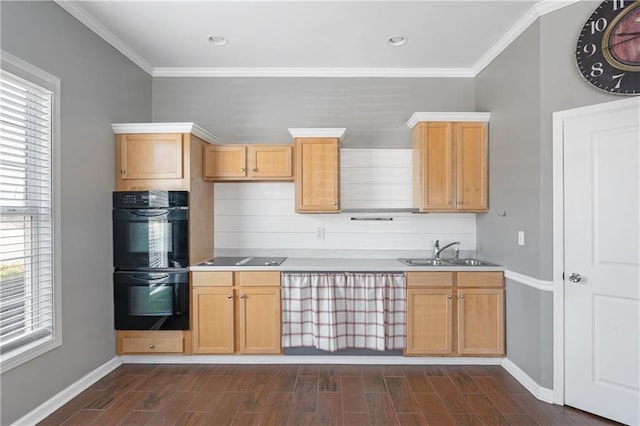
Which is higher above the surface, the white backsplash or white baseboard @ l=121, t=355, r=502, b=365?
the white backsplash

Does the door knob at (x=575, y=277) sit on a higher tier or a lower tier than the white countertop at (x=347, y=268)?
higher

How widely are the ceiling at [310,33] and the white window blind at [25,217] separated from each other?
2.87 feet

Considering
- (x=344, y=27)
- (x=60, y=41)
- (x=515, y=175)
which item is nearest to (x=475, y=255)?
(x=515, y=175)

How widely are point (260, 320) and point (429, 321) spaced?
5.02 ft

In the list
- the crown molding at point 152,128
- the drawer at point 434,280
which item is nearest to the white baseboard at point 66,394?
the crown molding at point 152,128

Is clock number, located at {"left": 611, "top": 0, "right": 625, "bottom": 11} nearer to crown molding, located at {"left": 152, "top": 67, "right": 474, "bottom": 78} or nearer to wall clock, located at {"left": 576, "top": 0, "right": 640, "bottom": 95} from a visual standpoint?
wall clock, located at {"left": 576, "top": 0, "right": 640, "bottom": 95}

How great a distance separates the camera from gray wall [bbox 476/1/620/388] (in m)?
2.40

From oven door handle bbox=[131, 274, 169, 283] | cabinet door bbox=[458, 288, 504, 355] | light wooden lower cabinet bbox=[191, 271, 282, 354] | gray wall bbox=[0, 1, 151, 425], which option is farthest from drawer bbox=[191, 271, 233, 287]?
cabinet door bbox=[458, 288, 504, 355]

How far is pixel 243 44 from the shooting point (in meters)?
3.10

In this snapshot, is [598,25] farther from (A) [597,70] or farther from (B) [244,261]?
(B) [244,261]

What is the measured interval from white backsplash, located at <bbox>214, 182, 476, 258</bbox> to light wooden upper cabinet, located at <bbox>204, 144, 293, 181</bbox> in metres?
0.31

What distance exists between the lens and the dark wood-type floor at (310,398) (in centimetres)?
226

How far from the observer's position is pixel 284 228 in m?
3.68

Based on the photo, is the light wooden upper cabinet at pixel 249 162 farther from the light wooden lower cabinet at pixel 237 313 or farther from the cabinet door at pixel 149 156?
the light wooden lower cabinet at pixel 237 313
